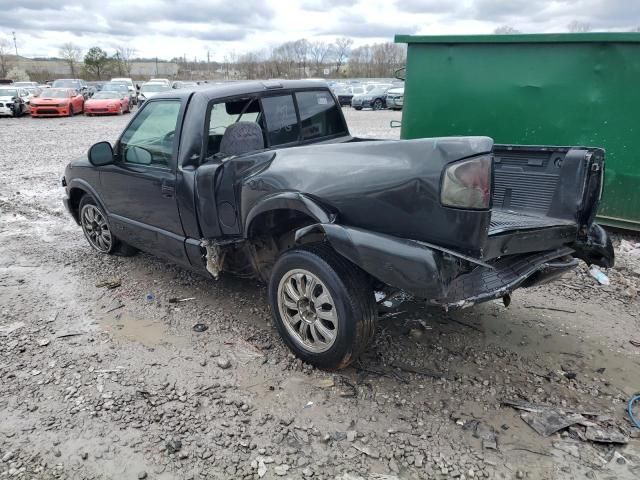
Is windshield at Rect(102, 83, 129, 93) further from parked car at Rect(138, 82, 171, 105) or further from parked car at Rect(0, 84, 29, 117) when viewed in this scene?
parked car at Rect(0, 84, 29, 117)

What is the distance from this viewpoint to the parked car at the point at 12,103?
77.1 feet

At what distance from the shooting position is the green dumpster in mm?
5695

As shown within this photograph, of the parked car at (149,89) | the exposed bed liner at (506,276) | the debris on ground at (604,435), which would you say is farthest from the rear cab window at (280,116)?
the parked car at (149,89)

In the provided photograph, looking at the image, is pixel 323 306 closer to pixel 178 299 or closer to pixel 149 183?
pixel 178 299

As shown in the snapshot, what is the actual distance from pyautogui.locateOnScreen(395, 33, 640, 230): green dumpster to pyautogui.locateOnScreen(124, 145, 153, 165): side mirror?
13.6 feet

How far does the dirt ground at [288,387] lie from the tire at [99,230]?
48 cm

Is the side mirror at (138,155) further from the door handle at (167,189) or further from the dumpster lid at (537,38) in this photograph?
the dumpster lid at (537,38)

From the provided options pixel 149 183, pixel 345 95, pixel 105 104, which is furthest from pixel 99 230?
pixel 345 95

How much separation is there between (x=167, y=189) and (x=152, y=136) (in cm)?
61

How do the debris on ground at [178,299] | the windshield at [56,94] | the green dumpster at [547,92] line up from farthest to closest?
the windshield at [56,94] → the green dumpster at [547,92] → the debris on ground at [178,299]

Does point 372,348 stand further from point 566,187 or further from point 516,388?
point 566,187

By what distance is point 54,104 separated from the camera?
23.2 meters

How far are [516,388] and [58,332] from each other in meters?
3.38

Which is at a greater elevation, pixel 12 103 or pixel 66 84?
pixel 66 84
